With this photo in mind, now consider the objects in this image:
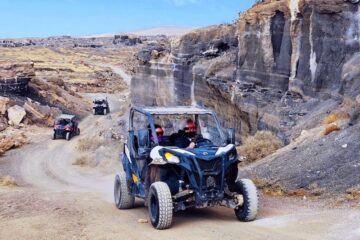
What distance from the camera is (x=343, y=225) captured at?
10.0 m

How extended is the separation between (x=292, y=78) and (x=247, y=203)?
43.1 feet

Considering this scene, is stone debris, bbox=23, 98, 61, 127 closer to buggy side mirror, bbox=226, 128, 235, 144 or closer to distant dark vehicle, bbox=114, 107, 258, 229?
distant dark vehicle, bbox=114, 107, 258, 229

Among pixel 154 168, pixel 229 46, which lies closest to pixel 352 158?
pixel 154 168

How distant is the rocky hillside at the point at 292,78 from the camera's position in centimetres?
1653

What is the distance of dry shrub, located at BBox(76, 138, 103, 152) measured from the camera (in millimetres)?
33188

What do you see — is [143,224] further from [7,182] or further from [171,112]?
[7,182]

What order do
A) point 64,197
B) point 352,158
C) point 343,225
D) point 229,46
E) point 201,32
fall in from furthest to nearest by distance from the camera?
1. point 201,32
2. point 229,46
3. point 64,197
4. point 352,158
5. point 343,225

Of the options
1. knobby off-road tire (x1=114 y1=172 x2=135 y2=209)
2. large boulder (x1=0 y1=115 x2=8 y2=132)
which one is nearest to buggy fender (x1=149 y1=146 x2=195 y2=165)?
knobby off-road tire (x1=114 y1=172 x2=135 y2=209)

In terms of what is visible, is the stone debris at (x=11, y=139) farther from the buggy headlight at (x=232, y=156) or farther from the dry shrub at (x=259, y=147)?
the buggy headlight at (x=232, y=156)

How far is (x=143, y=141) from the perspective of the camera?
11719 millimetres

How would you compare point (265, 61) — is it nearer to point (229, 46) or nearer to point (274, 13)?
point (274, 13)

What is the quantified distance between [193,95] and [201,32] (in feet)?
13.0

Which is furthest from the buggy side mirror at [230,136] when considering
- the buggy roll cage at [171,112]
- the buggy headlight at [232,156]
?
the buggy headlight at [232,156]

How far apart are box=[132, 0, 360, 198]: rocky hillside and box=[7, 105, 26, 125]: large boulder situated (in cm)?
1640
